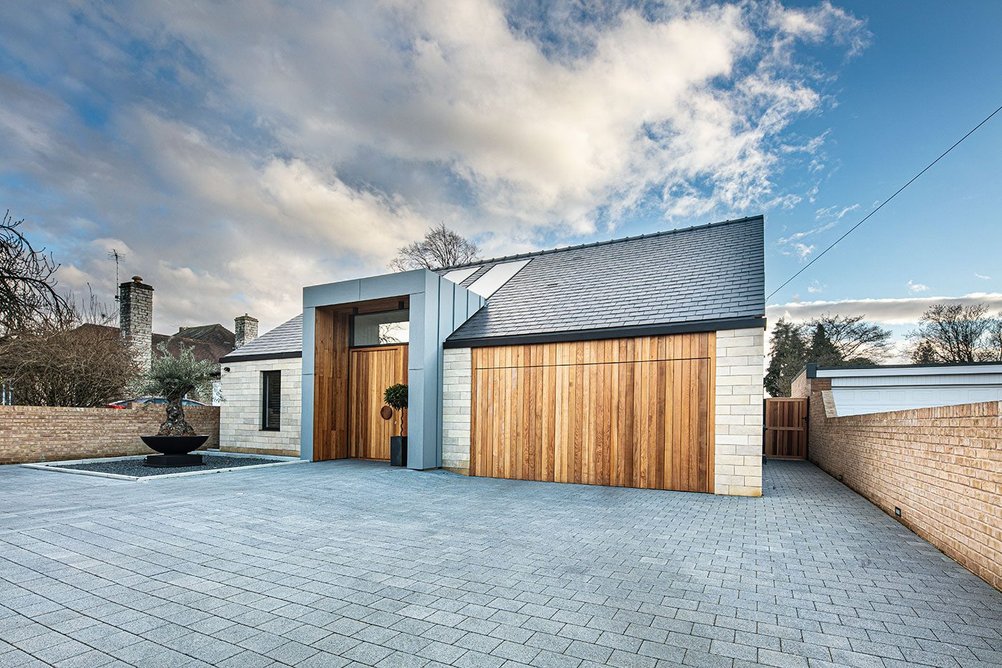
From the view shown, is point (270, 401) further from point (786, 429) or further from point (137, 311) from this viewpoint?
point (786, 429)

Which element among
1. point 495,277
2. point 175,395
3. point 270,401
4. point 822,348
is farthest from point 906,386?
point 175,395

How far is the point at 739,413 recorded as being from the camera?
7.12m

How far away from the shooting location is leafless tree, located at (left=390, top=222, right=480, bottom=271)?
20328 millimetres

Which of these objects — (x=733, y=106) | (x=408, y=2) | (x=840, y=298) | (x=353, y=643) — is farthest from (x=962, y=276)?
(x=353, y=643)

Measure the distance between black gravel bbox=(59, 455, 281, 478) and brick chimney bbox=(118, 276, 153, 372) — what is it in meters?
7.21

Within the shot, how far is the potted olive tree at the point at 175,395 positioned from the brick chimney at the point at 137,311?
249cm

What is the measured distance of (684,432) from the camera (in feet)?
24.5

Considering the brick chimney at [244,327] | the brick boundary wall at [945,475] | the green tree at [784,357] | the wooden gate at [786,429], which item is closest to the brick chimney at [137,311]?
the brick chimney at [244,327]

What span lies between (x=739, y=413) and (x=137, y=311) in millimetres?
18676

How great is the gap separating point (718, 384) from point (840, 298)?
1807 cm

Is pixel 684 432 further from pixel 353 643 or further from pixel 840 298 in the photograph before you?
pixel 840 298

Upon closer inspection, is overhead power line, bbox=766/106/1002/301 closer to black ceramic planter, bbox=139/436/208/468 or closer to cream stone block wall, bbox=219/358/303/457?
cream stone block wall, bbox=219/358/303/457

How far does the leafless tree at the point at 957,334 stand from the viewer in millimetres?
16922

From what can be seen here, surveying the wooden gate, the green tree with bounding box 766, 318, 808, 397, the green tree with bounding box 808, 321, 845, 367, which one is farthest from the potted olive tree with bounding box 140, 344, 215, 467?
the green tree with bounding box 808, 321, 845, 367
